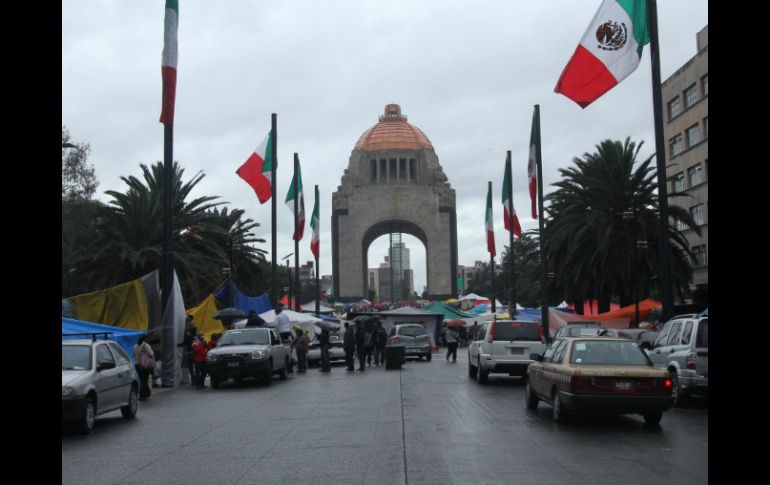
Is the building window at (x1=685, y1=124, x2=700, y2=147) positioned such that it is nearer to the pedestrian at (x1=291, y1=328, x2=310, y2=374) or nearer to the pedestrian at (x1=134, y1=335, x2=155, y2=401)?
the pedestrian at (x1=291, y1=328, x2=310, y2=374)

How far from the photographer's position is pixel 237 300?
117 ft

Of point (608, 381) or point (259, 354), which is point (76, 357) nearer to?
point (608, 381)

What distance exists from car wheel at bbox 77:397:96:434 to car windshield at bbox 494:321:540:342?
11938mm

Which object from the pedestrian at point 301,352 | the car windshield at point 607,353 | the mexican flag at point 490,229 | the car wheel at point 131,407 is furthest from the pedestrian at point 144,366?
the mexican flag at point 490,229

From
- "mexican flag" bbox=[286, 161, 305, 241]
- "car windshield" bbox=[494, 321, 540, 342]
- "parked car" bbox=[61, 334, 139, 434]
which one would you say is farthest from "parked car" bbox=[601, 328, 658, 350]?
"mexican flag" bbox=[286, 161, 305, 241]

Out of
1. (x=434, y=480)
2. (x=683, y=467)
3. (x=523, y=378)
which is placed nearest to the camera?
(x=434, y=480)

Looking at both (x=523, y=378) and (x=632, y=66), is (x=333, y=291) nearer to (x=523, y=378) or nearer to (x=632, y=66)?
(x=523, y=378)

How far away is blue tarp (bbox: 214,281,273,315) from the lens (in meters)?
34.3

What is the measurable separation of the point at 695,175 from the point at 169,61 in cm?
3883

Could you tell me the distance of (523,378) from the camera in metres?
24.6

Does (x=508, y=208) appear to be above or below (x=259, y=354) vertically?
above

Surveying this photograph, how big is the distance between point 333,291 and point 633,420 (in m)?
80.6

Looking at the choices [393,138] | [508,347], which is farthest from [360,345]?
[393,138]
